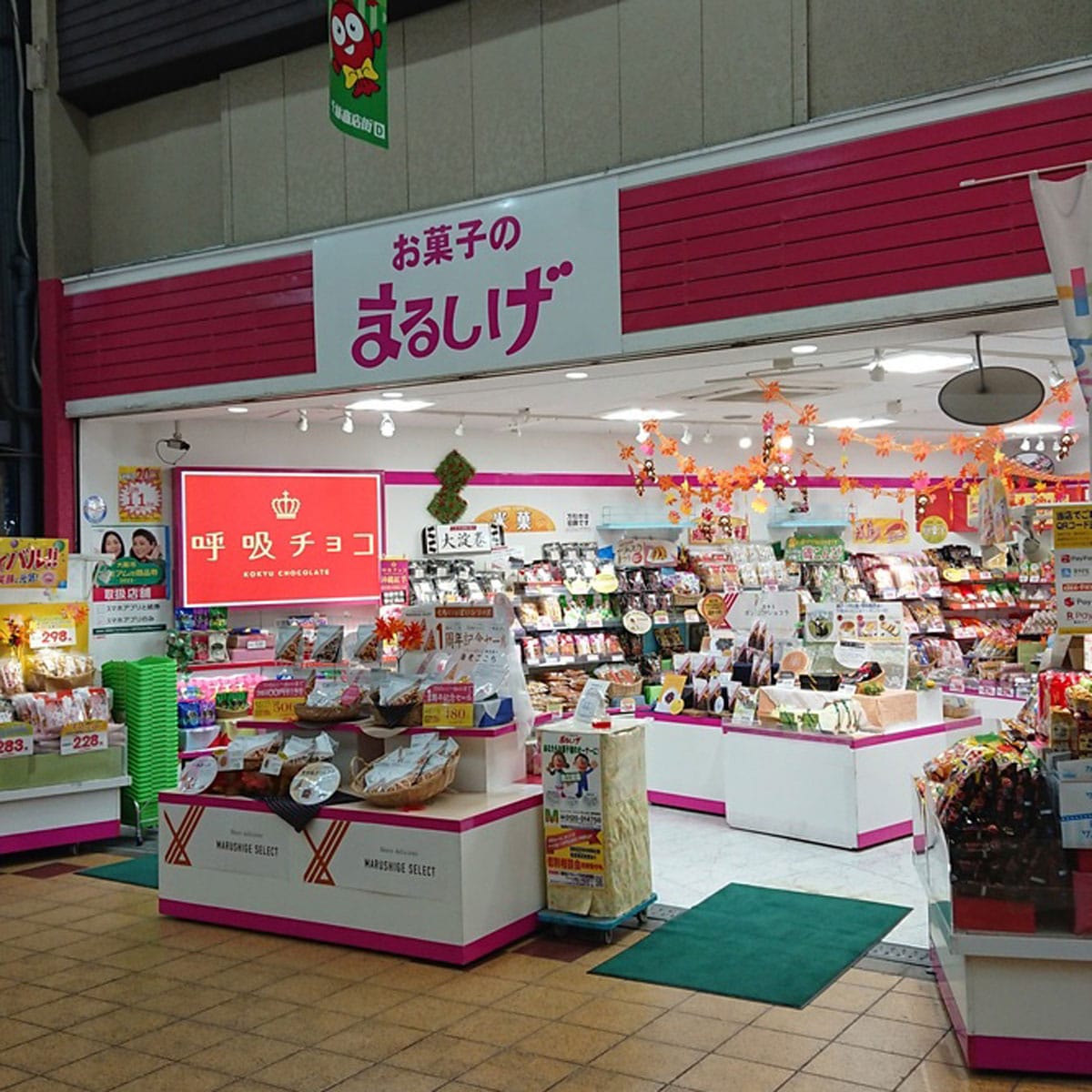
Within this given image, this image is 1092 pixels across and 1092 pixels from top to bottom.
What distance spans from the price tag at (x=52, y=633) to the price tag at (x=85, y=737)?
0.65 m

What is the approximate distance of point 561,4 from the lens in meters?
6.68

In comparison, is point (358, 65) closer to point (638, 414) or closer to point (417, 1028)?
point (417, 1028)

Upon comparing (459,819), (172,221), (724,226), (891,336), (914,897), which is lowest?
(914,897)

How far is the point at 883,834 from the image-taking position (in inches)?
285

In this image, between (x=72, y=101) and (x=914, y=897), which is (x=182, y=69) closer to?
(x=72, y=101)

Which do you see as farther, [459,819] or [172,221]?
[172,221]

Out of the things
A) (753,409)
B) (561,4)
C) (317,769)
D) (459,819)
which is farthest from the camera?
(753,409)

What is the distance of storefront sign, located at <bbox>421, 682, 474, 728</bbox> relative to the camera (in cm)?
570

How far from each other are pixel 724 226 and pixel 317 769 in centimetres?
333

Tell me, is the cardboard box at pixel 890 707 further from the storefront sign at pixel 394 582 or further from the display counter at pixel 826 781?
the storefront sign at pixel 394 582

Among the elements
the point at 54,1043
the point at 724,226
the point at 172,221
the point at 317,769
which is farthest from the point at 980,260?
the point at 172,221

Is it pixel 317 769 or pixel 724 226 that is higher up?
pixel 724 226

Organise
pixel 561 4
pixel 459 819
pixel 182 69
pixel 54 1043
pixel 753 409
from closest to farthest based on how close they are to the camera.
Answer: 1. pixel 54 1043
2. pixel 459 819
3. pixel 561 4
4. pixel 182 69
5. pixel 753 409

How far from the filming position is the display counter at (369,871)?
5219 millimetres
